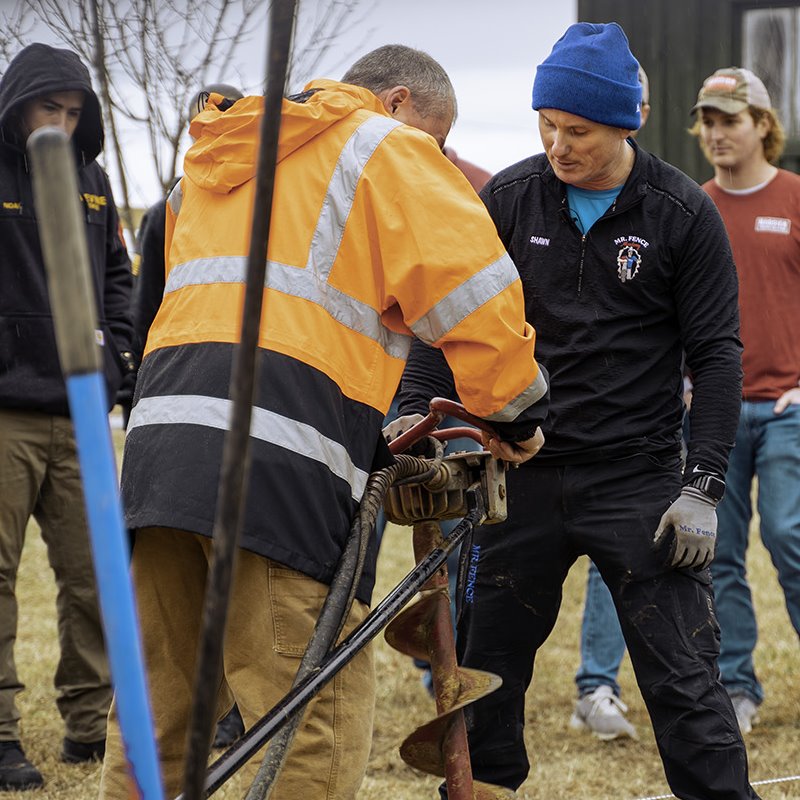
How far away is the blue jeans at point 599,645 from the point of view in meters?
4.61

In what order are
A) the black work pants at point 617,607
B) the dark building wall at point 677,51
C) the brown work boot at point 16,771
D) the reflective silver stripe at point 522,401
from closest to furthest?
1. the reflective silver stripe at point 522,401
2. the black work pants at point 617,607
3. the brown work boot at point 16,771
4. the dark building wall at point 677,51

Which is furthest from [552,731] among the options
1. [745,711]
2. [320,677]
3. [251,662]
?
[320,677]

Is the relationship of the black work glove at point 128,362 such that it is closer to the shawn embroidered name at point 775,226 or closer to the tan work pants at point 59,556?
the tan work pants at point 59,556

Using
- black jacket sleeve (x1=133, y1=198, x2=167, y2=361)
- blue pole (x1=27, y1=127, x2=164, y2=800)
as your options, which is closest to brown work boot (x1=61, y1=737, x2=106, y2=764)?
black jacket sleeve (x1=133, y1=198, x2=167, y2=361)

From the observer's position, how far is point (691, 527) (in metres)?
2.80

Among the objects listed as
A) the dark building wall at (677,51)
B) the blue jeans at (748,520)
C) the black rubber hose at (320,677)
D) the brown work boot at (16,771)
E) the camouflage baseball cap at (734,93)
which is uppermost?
the dark building wall at (677,51)

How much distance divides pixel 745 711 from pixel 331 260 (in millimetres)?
2954

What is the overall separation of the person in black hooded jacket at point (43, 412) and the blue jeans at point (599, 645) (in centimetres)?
176

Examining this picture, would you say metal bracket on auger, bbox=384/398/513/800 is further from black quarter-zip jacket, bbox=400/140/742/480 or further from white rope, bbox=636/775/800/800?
white rope, bbox=636/775/800/800

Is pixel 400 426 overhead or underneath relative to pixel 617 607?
overhead

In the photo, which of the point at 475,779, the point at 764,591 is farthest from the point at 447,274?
the point at 764,591

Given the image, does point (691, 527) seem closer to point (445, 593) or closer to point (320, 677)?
point (445, 593)

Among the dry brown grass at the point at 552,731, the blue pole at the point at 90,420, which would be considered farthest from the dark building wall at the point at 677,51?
the blue pole at the point at 90,420

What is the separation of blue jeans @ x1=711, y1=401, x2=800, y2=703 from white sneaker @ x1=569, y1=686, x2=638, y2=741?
455 millimetres
